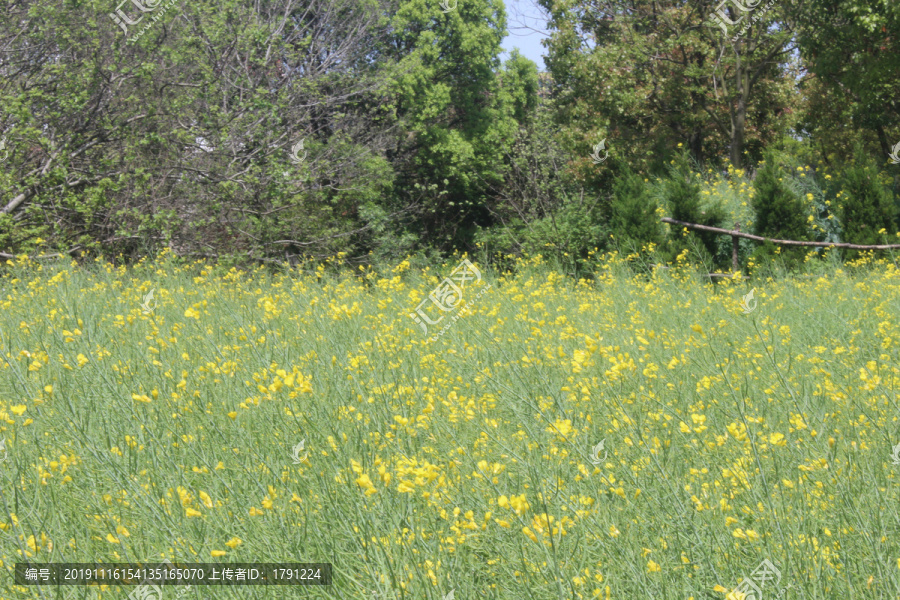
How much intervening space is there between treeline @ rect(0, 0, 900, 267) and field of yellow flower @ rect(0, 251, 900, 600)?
515 centimetres

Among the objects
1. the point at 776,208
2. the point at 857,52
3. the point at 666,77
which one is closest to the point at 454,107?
the point at 666,77

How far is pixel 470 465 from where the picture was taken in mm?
2512

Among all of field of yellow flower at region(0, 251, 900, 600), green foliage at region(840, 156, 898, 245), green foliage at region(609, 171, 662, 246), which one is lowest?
field of yellow flower at region(0, 251, 900, 600)

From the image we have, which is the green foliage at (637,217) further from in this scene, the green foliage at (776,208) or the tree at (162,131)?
the tree at (162,131)

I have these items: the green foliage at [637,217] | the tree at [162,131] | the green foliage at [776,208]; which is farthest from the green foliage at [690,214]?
the tree at [162,131]

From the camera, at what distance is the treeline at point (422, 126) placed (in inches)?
347

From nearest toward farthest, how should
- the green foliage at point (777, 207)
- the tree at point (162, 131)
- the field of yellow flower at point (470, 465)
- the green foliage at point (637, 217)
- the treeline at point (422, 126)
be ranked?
1. the field of yellow flower at point (470, 465)
2. the tree at point (162, 131)
3. the treeline at point (422, 126)
4. the green foliage at point (777, 207)
5. the green foliage at point (637, 217)

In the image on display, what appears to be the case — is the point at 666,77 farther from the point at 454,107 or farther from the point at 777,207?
the point at 454,107

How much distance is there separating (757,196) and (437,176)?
8433 millimetres

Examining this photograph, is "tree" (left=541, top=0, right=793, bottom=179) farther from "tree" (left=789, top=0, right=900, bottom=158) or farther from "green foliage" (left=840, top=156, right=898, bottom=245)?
"green foliage" (left=840, top=156, right=898, bottom=245)

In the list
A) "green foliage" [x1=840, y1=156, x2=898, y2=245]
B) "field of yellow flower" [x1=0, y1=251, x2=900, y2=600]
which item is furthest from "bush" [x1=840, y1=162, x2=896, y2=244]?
"field of yellow flower" [x1=0, y1=251, x2=900, y2=600]

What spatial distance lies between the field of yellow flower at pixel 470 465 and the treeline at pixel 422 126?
5.15 meters

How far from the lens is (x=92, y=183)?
930 centimetres

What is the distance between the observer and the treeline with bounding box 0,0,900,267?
28.9 feet
